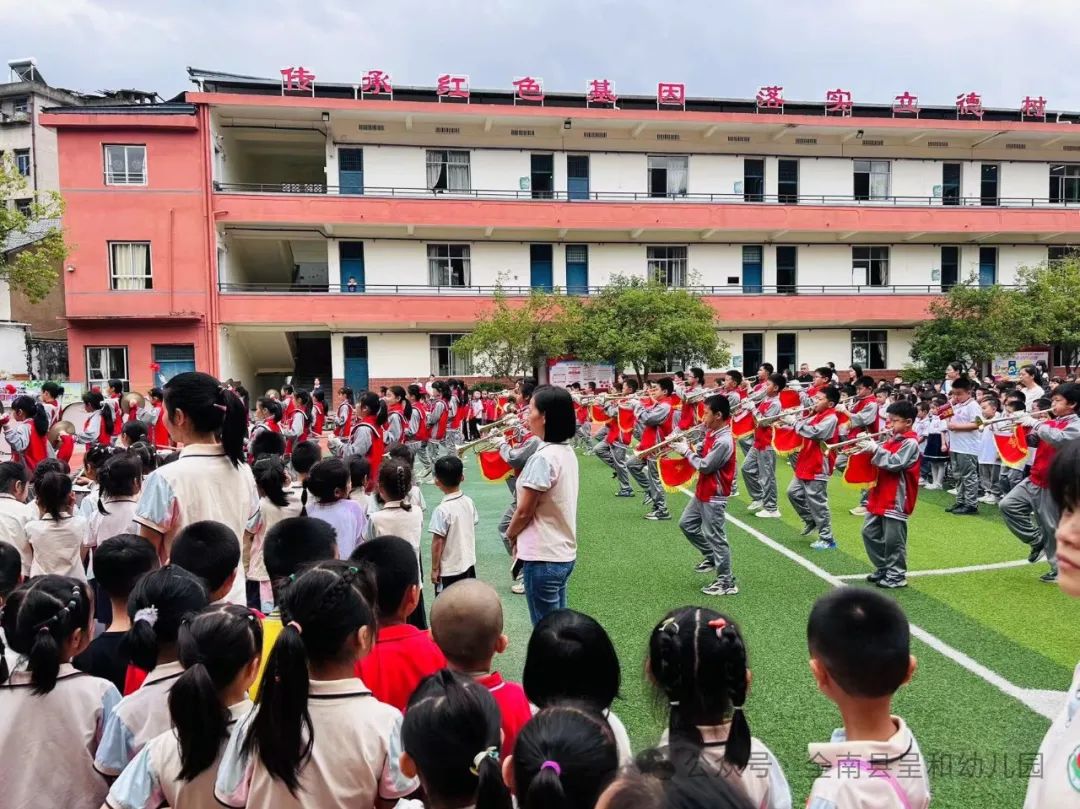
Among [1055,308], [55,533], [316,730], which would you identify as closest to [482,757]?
[316,730]

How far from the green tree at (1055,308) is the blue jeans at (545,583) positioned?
22.4 m

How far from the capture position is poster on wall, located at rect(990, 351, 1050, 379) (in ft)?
74.5

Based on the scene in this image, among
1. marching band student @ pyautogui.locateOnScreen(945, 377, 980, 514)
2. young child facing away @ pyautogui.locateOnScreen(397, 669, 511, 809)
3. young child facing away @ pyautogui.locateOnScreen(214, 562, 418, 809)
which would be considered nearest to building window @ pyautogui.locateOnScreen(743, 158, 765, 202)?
marching band student @ pyautogui.locateOnScreen(945, 377, 980, 514)

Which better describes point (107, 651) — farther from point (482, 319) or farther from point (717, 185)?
point (717, 185)

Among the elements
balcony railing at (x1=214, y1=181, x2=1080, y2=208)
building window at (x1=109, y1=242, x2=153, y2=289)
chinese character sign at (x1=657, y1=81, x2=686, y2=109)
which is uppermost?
chinese character sign at (x1=657, y1=81, x2=686, y2=109)

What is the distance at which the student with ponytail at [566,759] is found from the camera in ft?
5.46

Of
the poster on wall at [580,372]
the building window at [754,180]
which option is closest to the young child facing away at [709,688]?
the poster on wall at [580,372]

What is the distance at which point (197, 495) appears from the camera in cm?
331

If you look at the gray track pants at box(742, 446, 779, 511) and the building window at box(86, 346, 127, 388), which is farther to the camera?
the building window at box(86, 346, 127, 388)

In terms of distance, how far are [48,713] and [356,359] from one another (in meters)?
22.8

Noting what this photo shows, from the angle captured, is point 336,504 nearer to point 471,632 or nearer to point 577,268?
point 471,632

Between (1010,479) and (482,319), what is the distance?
1600 centimetres

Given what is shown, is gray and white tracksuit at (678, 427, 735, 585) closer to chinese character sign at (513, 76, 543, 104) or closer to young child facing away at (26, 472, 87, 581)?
young child facing away at (26, 472, 87, 581)

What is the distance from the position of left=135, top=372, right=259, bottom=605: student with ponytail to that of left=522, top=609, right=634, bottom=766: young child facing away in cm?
158
